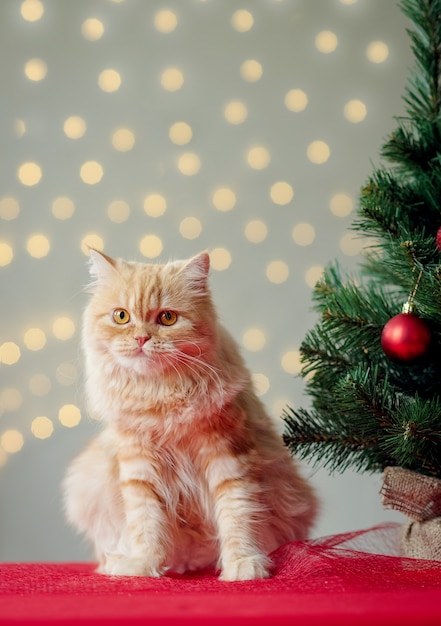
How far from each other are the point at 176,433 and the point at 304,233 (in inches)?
39.1

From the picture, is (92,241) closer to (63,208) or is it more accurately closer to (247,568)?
(63,208)

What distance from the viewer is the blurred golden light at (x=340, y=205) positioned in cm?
196

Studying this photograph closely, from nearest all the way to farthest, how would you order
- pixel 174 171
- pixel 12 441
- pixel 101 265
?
1. pixel 101 265
2. pixel 12 441
3. pixel 174 171

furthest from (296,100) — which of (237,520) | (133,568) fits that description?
(133,568)

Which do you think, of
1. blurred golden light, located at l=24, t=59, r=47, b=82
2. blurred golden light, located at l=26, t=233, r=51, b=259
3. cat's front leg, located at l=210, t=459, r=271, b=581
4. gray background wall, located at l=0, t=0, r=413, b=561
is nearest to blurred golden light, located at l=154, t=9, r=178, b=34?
gray background wall, located at l=0, t=0, r=413, b=561

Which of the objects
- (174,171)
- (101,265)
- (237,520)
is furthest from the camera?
(174,171)

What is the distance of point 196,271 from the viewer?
1205mm

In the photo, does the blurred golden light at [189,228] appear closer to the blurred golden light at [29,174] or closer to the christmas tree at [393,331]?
the blurred golden light at [29,174]

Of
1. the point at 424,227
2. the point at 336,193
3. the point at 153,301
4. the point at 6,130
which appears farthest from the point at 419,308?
the point at 6,130

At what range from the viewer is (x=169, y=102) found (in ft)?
6.28

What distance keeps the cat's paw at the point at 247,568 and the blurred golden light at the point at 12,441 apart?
935 millimetres

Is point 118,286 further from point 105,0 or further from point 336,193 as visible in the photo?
point 105,0

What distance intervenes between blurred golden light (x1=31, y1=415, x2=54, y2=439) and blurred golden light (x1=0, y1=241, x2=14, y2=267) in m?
0.45

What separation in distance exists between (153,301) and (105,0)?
1.18 m
